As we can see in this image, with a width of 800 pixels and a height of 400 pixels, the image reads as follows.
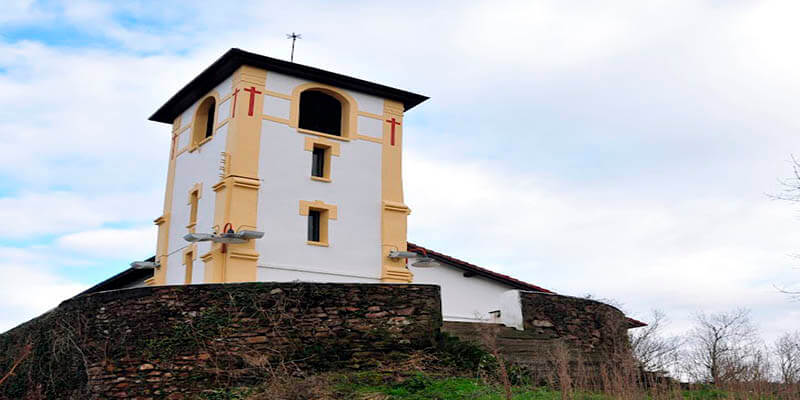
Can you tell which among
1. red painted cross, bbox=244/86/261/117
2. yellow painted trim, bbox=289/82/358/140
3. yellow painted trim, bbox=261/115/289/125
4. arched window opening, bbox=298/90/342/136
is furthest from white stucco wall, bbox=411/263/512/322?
red painted cross, bbox=244/86/261/117

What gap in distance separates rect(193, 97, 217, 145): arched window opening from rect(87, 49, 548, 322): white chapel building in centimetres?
3

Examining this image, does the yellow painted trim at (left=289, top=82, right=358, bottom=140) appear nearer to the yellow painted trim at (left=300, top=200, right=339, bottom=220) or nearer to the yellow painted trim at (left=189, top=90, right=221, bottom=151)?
the yellow painted trim at (left=300, top=200, right=339, bottom=220)

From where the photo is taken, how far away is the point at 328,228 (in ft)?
70.2

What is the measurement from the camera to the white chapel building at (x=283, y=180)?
20375 millimetres

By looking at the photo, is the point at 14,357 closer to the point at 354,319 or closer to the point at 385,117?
the point at 354,319

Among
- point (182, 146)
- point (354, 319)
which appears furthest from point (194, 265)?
point (354, 319)

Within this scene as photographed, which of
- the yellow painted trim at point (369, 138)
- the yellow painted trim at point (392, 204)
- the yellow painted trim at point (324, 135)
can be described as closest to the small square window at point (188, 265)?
the yellow painted trim at point (324, 135)

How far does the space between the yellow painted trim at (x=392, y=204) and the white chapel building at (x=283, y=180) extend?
0.03m

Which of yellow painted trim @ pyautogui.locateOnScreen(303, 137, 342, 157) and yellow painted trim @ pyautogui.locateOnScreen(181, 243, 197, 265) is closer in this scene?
yellow painted trim @ pyautogui.locateOnScreen(181, 243, 197, 265)

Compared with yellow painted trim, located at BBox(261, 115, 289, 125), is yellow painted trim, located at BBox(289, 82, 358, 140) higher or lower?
higher

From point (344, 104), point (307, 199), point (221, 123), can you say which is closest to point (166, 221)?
point (221, 123)

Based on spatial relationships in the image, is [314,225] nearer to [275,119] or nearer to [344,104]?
[275,119]

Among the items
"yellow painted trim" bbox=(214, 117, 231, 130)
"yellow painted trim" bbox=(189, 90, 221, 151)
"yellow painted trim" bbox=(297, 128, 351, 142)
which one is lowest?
"yellow painted trim" bbox=(297, 128, 351, 142)

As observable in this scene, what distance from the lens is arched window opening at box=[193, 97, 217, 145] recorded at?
2344 centimetres
